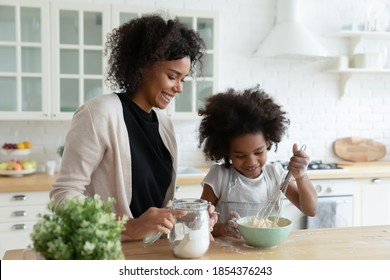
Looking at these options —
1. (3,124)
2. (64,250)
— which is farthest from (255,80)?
(64,250)

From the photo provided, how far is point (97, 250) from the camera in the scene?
2.60 feet

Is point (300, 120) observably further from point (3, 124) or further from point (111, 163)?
point (111, 163)

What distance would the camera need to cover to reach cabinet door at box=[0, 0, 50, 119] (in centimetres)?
289

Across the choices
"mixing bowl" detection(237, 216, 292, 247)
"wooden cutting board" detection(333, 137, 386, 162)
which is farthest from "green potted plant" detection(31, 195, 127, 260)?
"wooden cutting board" detection(333, 137, 386, 162)

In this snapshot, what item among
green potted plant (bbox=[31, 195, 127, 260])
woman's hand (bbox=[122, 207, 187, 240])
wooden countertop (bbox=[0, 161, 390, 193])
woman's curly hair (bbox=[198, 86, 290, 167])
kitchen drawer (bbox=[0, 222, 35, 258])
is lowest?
kitchen drawer (bbox=[0, 222, 35, 258])

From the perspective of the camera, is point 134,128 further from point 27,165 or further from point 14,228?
point 27,165

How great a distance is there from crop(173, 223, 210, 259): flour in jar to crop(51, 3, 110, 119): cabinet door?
2.08 metres

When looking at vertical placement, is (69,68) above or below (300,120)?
above

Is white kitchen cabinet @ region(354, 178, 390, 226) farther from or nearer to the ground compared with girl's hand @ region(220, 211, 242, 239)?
nearer to the ground

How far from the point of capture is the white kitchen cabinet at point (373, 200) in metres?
3.29

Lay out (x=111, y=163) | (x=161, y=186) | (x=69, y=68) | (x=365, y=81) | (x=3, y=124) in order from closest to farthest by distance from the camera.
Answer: (x=111, y=163) → (x=161, y=186) → (x=69, y=68) → (x=3, y=124) → (x=365, y=81)

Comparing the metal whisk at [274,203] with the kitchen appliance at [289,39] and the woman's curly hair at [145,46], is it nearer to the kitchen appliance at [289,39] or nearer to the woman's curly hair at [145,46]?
the woman's curly hair at [145,46]

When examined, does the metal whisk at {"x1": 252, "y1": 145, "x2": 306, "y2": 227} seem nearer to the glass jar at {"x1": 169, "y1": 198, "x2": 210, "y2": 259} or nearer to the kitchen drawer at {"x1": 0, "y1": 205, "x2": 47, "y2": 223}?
the glass jar at {"x1": 169, "y1": 198, "x2": 210, "y2": 259}
